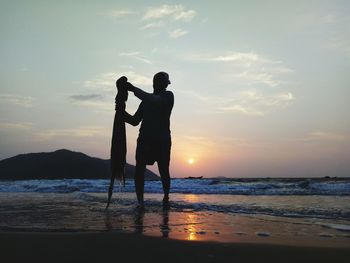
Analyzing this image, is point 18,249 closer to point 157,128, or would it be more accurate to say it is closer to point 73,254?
point 73,254

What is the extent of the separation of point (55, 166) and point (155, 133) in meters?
32.1

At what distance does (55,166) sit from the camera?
119ft

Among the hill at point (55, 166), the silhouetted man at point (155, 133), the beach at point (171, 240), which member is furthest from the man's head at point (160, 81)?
the hill at point (55, 166)

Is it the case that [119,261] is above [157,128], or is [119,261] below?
below

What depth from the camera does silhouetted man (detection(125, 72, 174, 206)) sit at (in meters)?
6.34

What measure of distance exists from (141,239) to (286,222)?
2268 millimetres

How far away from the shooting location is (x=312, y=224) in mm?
4516

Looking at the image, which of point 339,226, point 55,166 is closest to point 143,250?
point 339,226

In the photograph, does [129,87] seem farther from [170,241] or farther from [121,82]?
[170,241]

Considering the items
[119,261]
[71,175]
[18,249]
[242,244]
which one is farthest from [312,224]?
[71,175]

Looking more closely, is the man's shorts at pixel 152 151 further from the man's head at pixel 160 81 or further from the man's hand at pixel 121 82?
the man's hand at pixel 121 82

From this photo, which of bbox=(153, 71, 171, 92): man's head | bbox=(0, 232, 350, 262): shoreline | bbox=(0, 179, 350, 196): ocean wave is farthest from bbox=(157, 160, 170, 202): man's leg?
bbox=(0, 179, 350, 196): ocean wave

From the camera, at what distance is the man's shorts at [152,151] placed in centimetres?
641

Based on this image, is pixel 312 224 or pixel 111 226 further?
pixel 312 224
